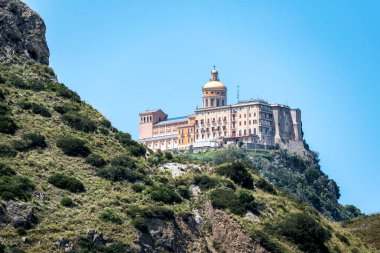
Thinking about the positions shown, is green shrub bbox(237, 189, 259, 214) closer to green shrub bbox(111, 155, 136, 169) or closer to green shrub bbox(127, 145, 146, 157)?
green shrub bbox(111, 155, 136, 169)

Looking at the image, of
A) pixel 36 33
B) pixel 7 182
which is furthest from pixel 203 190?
pixel 36 33

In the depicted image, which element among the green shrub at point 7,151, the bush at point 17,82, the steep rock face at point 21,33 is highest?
the steep rock face at point 21,33

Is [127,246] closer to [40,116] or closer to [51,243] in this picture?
[51,243]

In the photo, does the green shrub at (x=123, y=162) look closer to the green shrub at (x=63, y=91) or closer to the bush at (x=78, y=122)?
the bush at (x=78, y=122)

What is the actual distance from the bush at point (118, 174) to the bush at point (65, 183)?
13.8 ft

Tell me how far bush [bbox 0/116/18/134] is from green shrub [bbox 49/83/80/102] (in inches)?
498

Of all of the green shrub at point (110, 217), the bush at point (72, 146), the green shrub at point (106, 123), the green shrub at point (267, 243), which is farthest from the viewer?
the green shrub at point (106, 123)

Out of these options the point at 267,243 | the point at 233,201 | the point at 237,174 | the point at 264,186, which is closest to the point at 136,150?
the point at 237,174

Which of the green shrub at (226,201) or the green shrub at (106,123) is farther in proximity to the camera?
the green shrub at (106,123)

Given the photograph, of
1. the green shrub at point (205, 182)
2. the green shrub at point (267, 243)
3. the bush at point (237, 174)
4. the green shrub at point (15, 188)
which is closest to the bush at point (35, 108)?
the green shrub at point (205, 182)

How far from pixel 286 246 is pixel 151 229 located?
38.4 ft

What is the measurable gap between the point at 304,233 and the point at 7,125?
74.6 feet

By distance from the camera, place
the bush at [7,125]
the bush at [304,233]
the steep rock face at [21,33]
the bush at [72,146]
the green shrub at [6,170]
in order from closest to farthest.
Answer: the green shrub at [6,170] → the bush at [304,233] → the bush at [7,125] → the bush at [72,146] → the steep rock face at [21,33]

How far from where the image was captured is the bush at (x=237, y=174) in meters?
88.3
